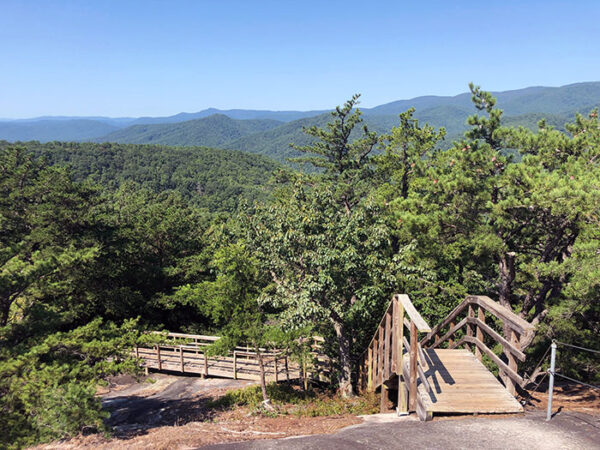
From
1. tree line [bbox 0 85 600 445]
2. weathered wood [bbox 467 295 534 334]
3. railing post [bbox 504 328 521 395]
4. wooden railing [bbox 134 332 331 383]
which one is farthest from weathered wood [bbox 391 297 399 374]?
wooden railing [bbox 134 332 331 383]

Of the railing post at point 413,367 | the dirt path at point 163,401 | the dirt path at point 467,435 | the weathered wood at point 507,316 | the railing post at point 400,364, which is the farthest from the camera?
the dirt path at point 163,401

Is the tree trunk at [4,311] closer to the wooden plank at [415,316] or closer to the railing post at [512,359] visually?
the wooden plank at [415,316]

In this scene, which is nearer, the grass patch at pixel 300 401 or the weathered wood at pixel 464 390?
the weathered wood at pixel 464 390

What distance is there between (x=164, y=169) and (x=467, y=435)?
14911 centimetres

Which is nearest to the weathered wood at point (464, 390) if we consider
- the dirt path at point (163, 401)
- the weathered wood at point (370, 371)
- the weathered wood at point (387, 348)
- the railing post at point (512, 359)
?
the railing post at point (512, 359)

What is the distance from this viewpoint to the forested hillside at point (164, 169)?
398ft

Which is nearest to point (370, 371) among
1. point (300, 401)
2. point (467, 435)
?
point (300, 401)

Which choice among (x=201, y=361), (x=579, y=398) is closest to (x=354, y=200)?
(x=201, y=361)

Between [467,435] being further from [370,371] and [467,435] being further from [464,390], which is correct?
[370,371]

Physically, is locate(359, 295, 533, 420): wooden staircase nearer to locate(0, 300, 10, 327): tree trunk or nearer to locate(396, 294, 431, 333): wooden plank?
locate(396, 294, 431, 333): wooden plank

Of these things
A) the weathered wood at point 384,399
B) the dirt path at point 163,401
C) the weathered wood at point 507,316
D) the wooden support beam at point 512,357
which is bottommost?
the dirt path at point 163,401

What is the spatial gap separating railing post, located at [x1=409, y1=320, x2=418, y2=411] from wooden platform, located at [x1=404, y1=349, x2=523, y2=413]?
4.7 inches

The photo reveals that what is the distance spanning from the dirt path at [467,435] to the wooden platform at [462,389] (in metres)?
0.28

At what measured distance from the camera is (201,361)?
541 inches
